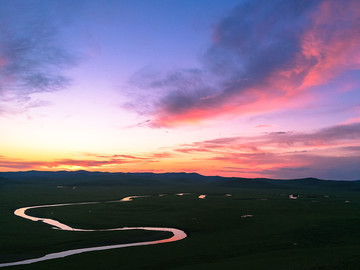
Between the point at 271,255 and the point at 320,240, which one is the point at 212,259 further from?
the point at 320,240

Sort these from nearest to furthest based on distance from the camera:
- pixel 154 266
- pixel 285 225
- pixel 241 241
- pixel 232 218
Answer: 1. pixel 154 266
2. pixel 241 241
3. pixel 285 225
4. pixel 232 218

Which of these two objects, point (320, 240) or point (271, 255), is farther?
point (320, 240)

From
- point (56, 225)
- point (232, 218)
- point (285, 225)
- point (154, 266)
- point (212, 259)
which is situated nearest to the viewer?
Answer: point (154, 266)

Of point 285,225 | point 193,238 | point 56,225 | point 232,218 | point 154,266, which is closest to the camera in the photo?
point 154,266

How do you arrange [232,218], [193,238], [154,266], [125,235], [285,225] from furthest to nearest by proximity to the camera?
[232,218] < [285,225] < [125,235] < [193,238] < [154,266]

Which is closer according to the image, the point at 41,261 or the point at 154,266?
the point at 154,266

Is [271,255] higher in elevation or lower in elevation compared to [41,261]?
higher

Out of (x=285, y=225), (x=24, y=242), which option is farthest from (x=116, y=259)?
(x=285, y=225)

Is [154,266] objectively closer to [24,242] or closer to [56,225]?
[24,242]

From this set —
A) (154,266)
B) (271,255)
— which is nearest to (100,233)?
(154,266)
